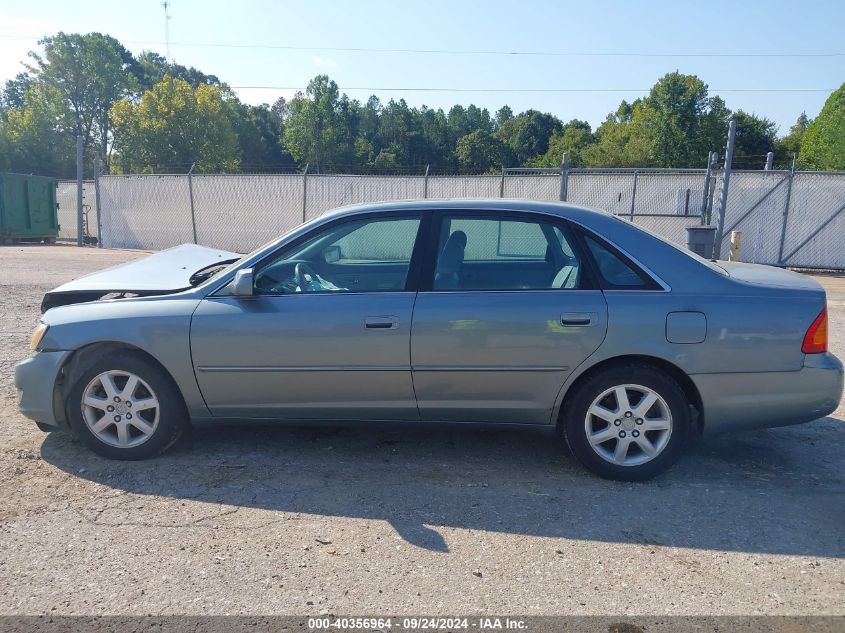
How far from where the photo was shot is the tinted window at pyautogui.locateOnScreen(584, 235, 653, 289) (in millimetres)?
3848

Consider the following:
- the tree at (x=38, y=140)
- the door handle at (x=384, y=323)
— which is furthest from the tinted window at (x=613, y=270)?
the tree at (x=38, y=140)

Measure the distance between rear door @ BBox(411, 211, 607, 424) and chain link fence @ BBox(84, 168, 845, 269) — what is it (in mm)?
8289

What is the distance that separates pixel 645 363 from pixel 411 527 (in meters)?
1.61

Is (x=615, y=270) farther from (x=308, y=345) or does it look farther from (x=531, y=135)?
(x=531, y=135)

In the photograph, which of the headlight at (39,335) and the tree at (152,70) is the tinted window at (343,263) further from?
the tree at (152,70)

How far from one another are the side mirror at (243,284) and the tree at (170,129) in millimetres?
46577

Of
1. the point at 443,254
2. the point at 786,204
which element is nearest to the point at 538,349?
the point at 443,254

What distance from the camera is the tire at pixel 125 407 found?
4.04 metres

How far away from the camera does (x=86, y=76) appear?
66.4m

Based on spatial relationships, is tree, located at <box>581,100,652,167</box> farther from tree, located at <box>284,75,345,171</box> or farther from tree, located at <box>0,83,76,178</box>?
tree, located at <box>0,83,76,178</box>

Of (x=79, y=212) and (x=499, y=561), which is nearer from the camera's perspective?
(x=499, y=561)

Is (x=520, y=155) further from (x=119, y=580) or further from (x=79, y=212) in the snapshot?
(x=119, y=580)

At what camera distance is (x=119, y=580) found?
2.94 m

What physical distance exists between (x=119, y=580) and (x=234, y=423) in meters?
1.29
